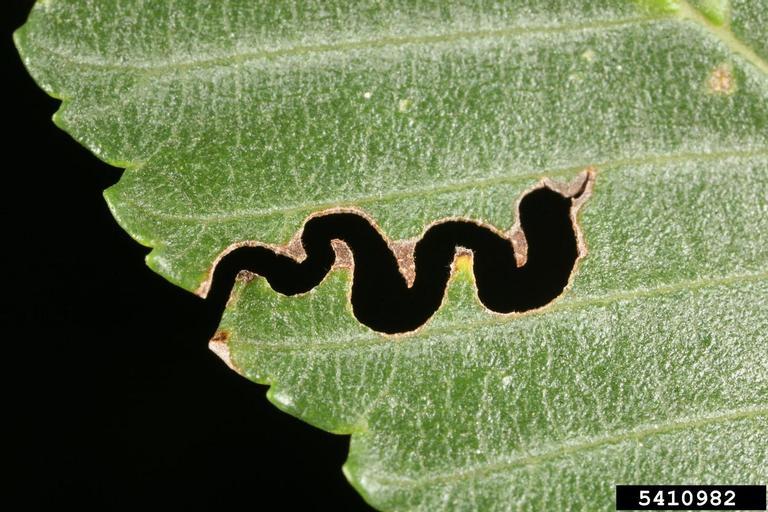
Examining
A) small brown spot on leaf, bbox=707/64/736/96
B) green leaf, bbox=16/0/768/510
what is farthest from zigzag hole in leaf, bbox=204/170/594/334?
small brown spot on leaf, bbox=707/64/736/96

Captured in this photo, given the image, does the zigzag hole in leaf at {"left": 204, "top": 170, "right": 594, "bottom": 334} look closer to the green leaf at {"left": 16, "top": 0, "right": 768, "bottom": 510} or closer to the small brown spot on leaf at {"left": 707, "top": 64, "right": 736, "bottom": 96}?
the green leaf at {"left": 16, "top": 0, "right": 768, "bottom": 510}

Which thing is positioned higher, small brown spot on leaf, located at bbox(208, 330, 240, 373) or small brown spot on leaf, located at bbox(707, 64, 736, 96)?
small brown spot on leaf, located at bbox(707, 64, 736, 96)

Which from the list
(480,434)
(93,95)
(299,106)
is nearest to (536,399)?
(480,434)

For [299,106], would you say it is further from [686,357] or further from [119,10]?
[686,357]

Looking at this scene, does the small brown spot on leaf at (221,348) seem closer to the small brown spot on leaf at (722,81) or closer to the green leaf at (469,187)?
the green leaf at (469,187)

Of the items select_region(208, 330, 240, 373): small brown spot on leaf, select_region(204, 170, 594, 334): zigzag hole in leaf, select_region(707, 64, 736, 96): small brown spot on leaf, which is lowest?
select_region(208, 330, 240, 373): small brown spot on leaf

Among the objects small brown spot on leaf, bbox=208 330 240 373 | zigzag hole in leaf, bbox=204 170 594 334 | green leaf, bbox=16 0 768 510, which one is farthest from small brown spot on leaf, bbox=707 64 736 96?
small brown spot on leaf, bbox=208 330 240 373

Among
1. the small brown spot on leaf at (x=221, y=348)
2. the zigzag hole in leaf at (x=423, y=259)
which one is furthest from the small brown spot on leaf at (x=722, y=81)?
the small brown spot on leaf at (x=221, y=348)
